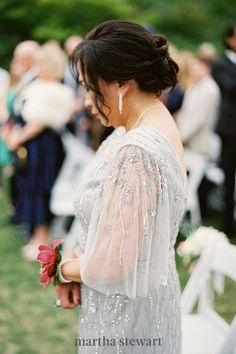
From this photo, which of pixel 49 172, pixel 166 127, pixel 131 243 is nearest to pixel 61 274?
pixel 131 243

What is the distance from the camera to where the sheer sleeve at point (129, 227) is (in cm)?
183

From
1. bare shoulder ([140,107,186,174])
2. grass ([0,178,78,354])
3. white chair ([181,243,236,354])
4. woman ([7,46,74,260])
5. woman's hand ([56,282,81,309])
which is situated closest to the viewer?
bare shoulder ([140,107,186,174])

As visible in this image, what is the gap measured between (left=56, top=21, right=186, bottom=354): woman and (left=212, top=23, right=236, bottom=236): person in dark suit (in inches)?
148

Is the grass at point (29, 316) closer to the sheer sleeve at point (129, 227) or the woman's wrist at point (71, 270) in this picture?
the woman's wrist at point (71, 270)

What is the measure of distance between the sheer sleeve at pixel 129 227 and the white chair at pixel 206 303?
77cm

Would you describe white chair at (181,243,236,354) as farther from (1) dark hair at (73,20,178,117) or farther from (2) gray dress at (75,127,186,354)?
(1) dark hair at (73,20,178,117)

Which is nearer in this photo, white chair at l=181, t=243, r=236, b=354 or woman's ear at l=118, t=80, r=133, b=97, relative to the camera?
woman's ear at l=118, t=80, r=133, b=97

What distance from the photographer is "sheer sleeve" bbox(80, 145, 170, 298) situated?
71.9 inches

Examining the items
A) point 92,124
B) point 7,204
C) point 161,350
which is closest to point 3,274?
point 92,124

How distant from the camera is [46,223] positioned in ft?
18.7

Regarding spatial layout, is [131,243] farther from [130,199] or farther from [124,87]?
[124,87]

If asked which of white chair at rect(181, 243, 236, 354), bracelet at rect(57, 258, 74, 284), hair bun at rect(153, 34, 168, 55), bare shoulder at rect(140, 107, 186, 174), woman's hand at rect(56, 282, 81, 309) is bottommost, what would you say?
white chair at rect(181, 243, 236, 354)

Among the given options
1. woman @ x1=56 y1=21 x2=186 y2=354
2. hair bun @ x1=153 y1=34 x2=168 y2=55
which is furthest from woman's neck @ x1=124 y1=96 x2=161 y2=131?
hair bun @ x1=153 y1=34 x2=168 y2=55

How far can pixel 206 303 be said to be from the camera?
114 inches
